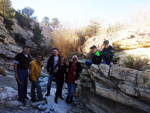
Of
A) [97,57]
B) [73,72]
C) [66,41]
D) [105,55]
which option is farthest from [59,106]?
[66,41]

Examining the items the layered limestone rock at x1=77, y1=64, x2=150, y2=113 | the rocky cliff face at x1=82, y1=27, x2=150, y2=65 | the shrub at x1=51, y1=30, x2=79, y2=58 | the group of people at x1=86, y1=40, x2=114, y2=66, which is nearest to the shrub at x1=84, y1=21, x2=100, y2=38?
the shrub at x1=51, y1=30, x2=79, y2=58

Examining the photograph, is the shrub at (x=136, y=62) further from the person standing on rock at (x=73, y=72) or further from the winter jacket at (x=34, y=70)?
the winter jacket at (x=34, y=70)

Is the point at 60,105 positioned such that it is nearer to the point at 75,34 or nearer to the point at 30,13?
the point at 75,34

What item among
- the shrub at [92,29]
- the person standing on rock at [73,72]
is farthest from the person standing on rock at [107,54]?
the shrub at [92,29]

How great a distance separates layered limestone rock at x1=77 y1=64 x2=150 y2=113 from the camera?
Answer: 2.06 meters

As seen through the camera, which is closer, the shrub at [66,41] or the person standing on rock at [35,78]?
the person standing on rock at [35,78]

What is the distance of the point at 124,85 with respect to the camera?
7.42 ft

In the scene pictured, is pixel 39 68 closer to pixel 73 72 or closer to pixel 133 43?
pixel 73 72

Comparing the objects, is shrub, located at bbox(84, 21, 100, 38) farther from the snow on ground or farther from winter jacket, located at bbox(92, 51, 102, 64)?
the snow on ground

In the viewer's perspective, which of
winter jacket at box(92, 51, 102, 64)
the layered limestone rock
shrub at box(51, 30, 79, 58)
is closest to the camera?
the layered limestone rock

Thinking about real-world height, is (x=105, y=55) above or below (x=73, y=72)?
above

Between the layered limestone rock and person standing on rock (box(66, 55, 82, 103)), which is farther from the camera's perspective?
person standing on rock (box(66, 55, 82, 103))

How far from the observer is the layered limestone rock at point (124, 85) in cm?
206

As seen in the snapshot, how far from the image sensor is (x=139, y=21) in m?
4.91
